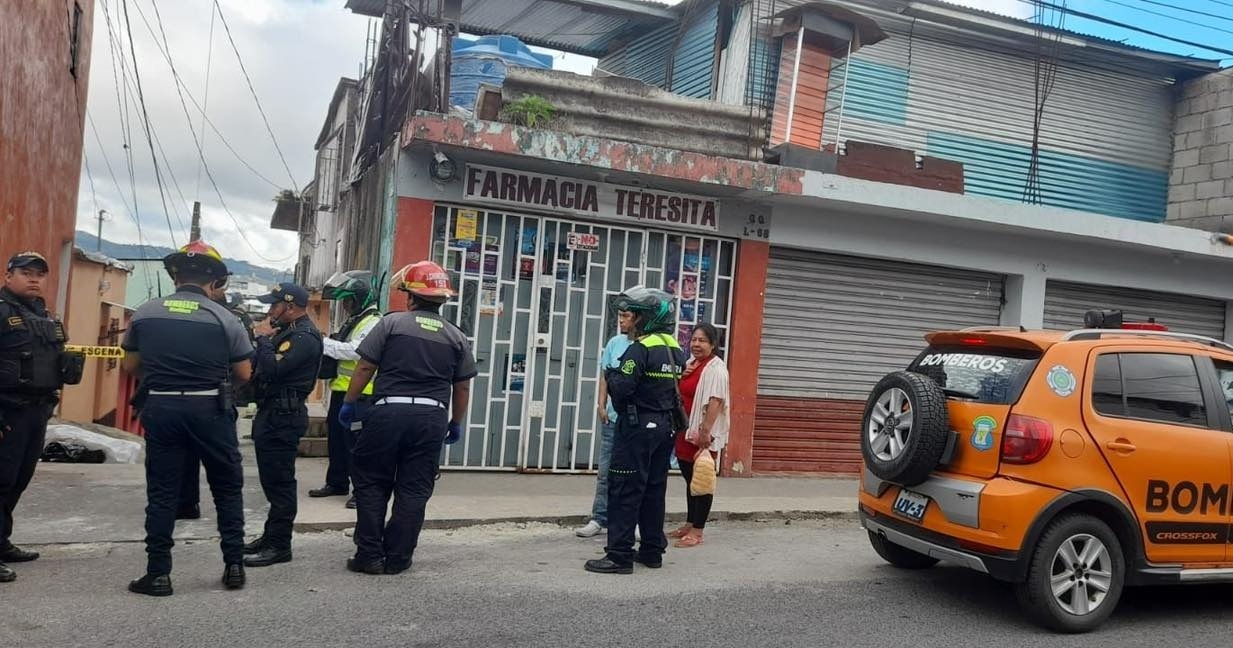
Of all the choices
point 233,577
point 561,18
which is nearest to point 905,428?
point 233,577

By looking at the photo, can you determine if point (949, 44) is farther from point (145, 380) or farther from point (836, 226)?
point (145, 380)

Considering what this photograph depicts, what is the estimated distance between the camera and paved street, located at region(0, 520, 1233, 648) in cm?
446

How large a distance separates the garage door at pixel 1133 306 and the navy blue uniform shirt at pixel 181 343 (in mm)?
9963

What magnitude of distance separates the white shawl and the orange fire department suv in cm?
122

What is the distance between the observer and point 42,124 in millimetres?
8945

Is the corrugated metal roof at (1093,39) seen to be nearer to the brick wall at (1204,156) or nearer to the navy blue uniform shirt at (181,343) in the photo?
the brick wall at (1204,156)

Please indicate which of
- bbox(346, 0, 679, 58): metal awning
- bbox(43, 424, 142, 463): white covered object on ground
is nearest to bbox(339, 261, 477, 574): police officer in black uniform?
bbox(43, 424, 142, 463): white covered object on ground

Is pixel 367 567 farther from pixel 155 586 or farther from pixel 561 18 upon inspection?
pixel 561 18

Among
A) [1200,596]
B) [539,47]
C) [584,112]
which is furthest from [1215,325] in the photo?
[539,47]

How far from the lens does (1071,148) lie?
42.9ft

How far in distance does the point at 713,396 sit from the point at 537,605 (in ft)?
6.69

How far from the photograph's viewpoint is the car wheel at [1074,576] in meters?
4.91

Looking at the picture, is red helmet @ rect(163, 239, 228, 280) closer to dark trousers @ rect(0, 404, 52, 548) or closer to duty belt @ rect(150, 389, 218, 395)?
duty belt @ rect(150, 389, 218, 395)

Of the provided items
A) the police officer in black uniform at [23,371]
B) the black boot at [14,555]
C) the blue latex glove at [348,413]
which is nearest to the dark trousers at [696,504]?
the blue latex glove at [348,413]
